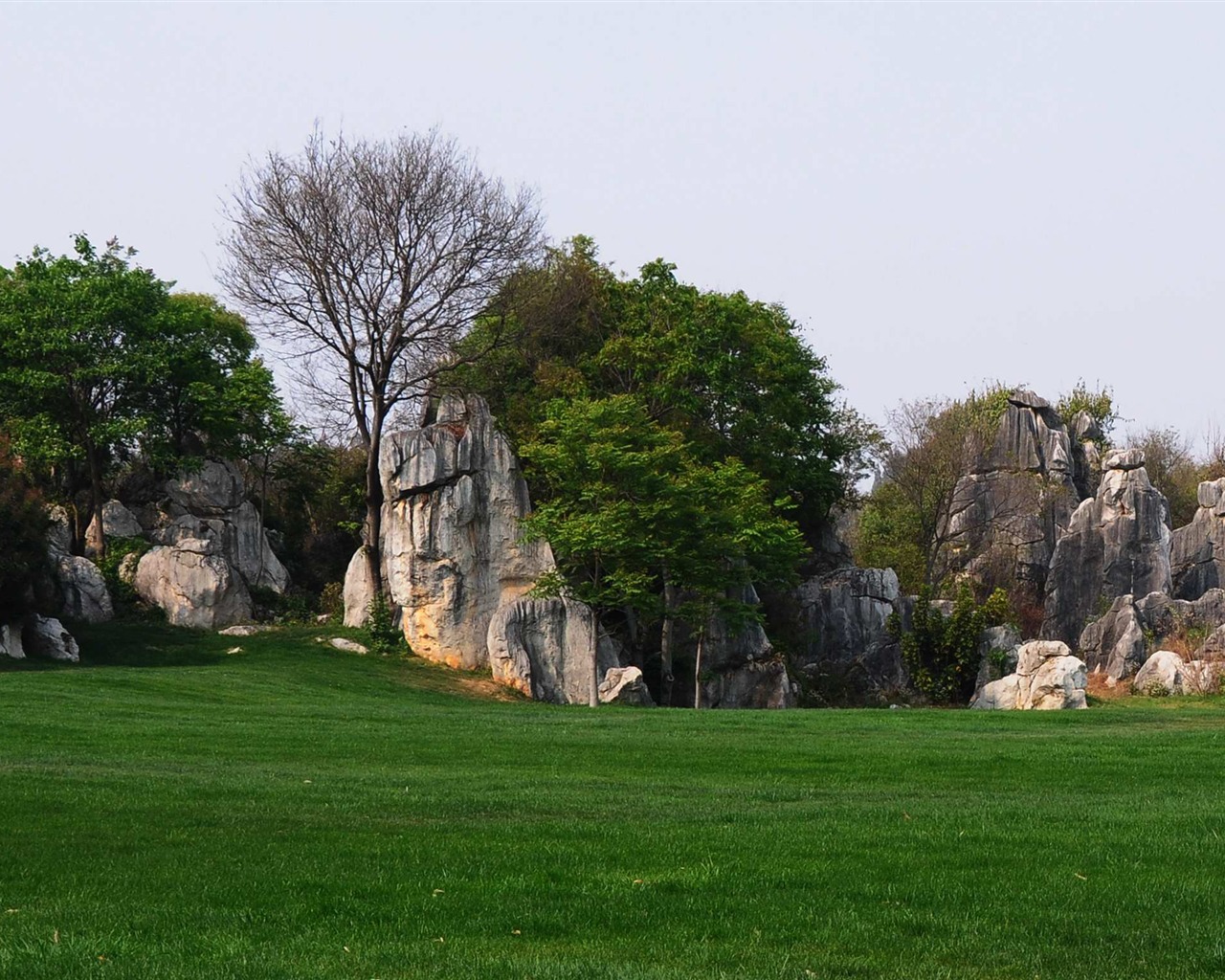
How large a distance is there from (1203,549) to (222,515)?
49345 mm

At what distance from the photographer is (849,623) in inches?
2359

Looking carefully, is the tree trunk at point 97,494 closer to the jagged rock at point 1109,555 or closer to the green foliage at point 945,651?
the green foliage at point 945,651

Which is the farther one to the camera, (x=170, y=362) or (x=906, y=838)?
(x=170, y=362)

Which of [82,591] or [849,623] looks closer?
[82,591]

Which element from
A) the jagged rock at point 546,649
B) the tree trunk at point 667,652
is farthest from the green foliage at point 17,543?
the tree trunk at point 667,652

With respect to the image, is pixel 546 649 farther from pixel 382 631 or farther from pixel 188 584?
pixel 188 584

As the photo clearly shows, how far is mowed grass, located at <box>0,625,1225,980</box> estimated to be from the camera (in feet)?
29.2

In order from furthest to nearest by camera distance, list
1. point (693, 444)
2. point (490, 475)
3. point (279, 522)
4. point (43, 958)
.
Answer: point (279, 522) < point (693, 444) < point (490, 475) < point (43, 958)

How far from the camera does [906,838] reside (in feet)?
43.6

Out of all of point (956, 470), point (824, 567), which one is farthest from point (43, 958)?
point (956, 470)

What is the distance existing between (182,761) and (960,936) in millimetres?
13229

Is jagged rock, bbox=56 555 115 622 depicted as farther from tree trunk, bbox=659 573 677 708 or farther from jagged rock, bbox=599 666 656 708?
tree trunk, bbox=659 573 677 708

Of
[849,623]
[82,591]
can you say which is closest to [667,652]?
[849,623]

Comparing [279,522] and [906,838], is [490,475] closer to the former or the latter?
[279,522]
